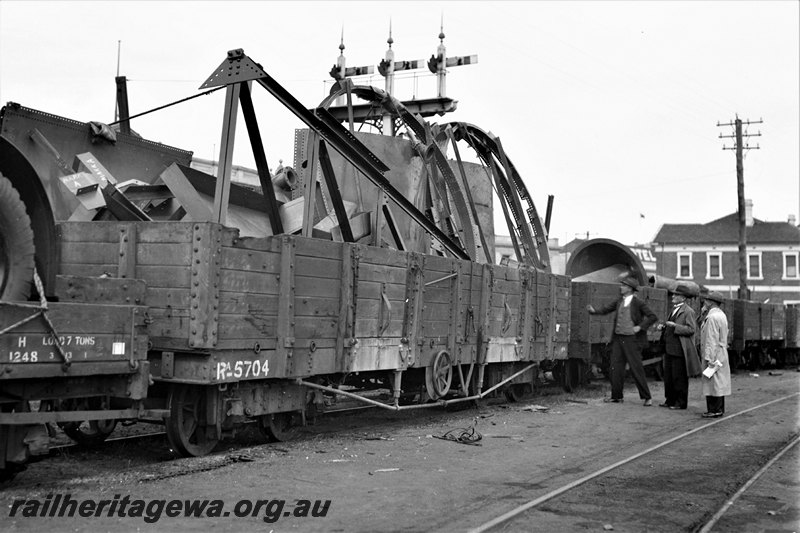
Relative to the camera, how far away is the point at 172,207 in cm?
904

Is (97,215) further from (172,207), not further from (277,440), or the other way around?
(277,440)

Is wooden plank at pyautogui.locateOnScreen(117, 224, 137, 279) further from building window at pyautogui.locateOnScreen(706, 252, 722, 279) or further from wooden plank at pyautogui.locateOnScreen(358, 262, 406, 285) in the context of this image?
building window at pyautogui.locateOnScreen(706, 252, 722, 279)

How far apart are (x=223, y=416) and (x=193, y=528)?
2.54 meters

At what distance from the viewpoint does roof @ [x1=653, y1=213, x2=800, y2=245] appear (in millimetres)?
62156

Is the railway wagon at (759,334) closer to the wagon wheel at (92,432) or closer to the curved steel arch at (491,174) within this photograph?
the curved steel arch at (491,174)

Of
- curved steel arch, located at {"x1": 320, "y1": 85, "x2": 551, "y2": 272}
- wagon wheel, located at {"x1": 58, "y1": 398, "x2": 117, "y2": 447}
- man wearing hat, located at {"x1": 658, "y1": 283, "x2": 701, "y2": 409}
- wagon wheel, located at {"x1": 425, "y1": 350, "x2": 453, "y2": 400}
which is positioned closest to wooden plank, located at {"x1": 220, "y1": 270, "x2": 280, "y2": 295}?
Answer: wagon wheel, located at {"x1": 58, "y1": 398, "x2": 117, "y2": 447}

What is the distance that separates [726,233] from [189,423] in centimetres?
6257

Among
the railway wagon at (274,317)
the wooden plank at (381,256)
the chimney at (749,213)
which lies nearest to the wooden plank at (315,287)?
the railway wagon at (274,317)

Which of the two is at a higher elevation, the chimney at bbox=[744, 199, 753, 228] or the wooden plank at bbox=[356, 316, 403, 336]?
the chimney at bbox=[744, 199, 753, 228]

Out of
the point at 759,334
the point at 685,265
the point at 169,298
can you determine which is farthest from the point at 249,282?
the point at 685,265

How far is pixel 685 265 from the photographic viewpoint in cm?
6412

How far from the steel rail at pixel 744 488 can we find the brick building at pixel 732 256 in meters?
53.3

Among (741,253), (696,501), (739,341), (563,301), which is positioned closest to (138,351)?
(696,501)

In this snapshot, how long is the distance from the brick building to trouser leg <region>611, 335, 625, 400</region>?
49014 millimetres
